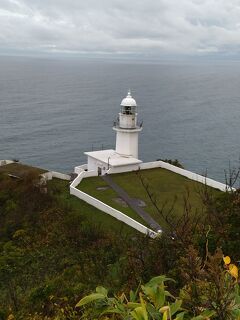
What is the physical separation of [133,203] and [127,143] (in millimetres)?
10419

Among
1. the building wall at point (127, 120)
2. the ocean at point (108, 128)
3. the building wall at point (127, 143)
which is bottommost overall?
the ocean at point (108, 128)

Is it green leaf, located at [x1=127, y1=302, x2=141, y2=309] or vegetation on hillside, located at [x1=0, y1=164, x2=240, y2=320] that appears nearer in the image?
green leaf, located at [x1=127, y1=302, x2=141, y2=309]

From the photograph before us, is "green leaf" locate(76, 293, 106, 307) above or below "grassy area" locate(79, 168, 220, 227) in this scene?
above

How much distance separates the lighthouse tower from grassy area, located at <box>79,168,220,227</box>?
3191 mm

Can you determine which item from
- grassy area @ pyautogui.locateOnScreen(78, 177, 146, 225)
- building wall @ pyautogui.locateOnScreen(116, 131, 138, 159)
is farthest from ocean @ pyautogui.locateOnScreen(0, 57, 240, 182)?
grassy area @ pyautogui.locateOnScreen(78, 177, 146, 225)

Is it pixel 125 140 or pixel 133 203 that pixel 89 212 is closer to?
pixel 133 203

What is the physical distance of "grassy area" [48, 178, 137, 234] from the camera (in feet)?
75.3

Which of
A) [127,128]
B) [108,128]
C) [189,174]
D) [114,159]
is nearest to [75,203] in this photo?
[114,159]

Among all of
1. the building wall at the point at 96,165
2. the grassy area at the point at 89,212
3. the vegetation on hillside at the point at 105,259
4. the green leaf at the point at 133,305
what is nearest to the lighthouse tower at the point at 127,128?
the building wall at the point at 96,165

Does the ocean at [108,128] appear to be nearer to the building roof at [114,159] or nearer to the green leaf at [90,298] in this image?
the building roof at [114,159]

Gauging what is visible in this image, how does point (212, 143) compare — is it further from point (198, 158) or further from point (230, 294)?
point (230, 294)

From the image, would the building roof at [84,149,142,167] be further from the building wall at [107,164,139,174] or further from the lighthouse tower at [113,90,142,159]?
the lighthouse tower at [113,90,142,159]

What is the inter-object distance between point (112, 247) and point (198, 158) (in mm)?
38145

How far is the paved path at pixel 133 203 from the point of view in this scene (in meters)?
22.7
